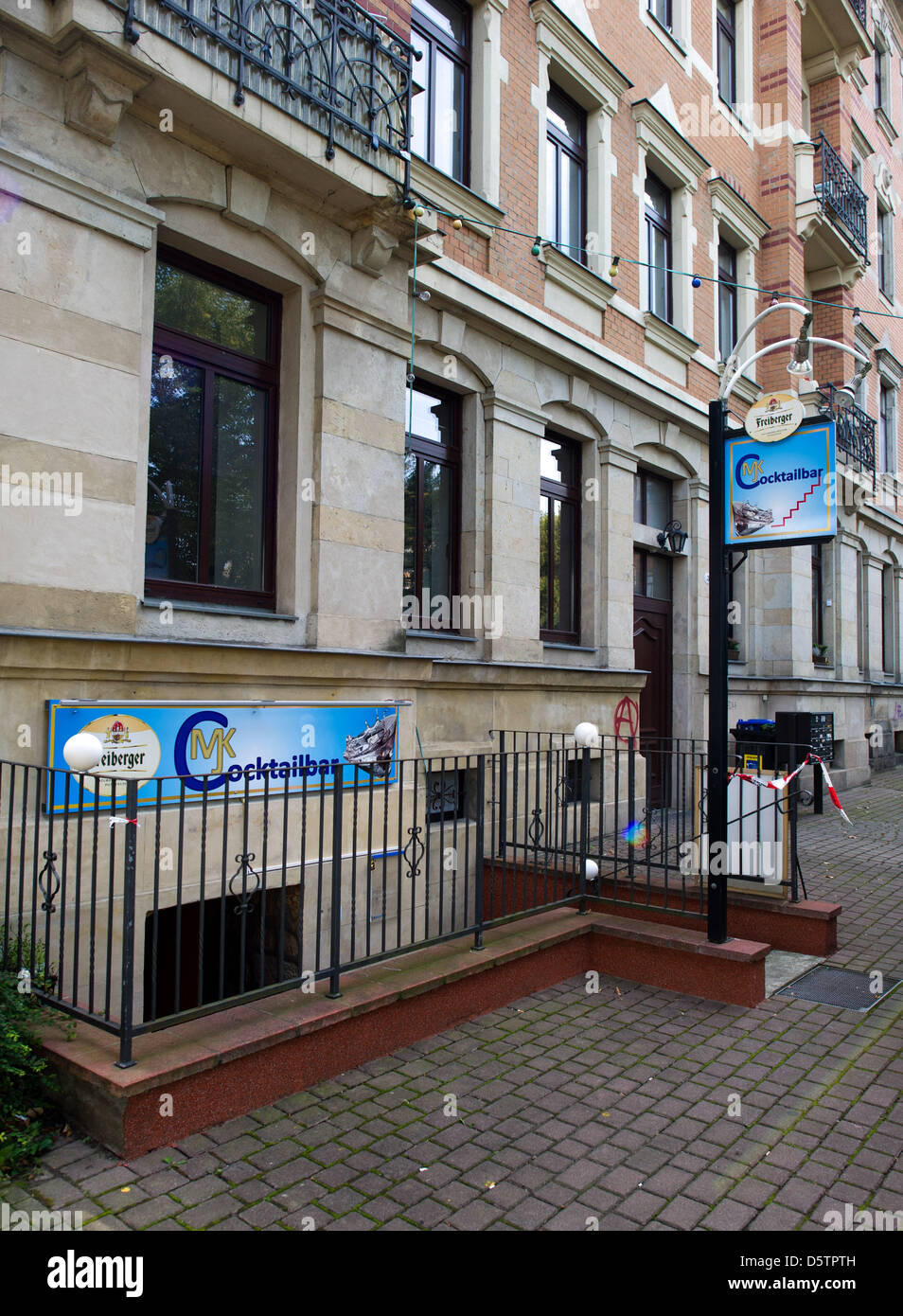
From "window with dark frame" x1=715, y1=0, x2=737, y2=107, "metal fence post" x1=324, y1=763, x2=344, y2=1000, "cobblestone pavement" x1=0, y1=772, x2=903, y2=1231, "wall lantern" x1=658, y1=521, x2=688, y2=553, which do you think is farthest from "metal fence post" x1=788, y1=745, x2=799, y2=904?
"window with dark frame" x1=715, y1=0, x2=737, y2=107

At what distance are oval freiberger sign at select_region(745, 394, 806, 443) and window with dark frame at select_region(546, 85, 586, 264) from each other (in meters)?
5.39

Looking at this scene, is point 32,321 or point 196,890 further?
point 196,890

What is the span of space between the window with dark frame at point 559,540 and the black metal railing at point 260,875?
2070 millimetres

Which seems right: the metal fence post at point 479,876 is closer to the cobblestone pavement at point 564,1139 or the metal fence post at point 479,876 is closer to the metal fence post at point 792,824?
the cobblestone pavement at point 564,1139

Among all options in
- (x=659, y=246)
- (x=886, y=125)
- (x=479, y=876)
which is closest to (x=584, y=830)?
(x=479, y=876)

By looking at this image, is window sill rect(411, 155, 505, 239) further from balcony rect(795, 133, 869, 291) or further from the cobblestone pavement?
balcony rect(795, 133, 869, 291)

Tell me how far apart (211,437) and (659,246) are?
9.49 metres

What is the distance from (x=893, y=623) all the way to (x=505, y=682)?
18.0 metres

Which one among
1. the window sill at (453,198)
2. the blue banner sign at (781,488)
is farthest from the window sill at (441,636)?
the window sill at (453,198)

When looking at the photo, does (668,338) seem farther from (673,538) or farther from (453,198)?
(453,198)

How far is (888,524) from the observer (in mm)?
21906

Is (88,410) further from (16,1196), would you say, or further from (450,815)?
(450,815)

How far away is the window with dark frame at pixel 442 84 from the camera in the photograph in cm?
906

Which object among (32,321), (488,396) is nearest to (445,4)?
(488,396)
